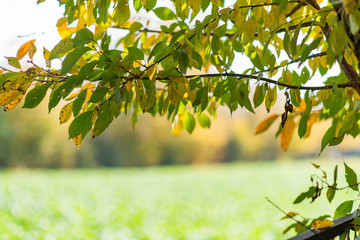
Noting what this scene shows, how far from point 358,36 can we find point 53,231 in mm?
6917

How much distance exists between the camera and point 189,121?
1.53m

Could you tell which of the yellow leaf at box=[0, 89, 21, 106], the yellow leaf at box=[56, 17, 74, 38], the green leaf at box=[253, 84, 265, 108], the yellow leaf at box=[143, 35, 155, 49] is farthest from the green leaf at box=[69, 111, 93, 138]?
the yellow leaf at box=[143, 35, 155, 49]

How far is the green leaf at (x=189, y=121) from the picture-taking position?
151 centimetres

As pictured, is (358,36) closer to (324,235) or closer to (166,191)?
(324,235)

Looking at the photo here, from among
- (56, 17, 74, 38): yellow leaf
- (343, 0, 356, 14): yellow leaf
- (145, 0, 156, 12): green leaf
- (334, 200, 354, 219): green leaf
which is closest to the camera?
(343, 0, 356, 14): yellow leaf

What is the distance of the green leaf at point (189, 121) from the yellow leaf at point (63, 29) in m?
0.50

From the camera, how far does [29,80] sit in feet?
2.77

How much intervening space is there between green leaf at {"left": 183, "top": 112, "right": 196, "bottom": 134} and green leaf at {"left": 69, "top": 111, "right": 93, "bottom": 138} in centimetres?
68

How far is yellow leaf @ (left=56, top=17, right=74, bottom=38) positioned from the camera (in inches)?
51.2

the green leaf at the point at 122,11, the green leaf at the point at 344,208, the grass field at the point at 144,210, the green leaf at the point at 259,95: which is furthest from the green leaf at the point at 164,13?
the grass field at the point at 144,210

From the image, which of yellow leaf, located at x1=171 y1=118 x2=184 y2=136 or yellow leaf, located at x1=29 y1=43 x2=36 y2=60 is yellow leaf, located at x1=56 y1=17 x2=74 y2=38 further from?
yellow leaf, located at x1=171 y1=118 x2=184 y2=136

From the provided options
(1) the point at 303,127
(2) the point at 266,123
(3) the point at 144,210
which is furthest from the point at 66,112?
(3) the point at 144,210

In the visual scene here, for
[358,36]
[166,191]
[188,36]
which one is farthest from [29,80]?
[166,191]

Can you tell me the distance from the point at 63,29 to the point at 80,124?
57 centimetres
